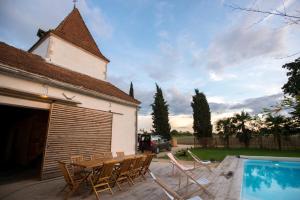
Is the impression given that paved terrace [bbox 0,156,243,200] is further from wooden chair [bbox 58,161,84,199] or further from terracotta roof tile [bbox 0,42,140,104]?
terracotta roof tile [bbox 0,42,140,104]

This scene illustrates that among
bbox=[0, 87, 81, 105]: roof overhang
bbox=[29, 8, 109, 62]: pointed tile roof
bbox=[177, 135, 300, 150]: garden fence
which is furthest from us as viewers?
bbox=[177, 135, 300, 150]: garden fence

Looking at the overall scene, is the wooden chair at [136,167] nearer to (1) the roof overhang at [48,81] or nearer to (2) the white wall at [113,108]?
(2) the white wall at [113,108]

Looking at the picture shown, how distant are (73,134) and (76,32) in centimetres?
835

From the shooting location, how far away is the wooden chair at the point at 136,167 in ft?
22.5

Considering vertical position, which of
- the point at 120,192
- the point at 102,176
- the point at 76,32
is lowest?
the point at 120,192

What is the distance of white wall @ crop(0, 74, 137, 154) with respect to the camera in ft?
23.3

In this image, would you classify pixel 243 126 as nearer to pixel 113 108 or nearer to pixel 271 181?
pixel 271 181

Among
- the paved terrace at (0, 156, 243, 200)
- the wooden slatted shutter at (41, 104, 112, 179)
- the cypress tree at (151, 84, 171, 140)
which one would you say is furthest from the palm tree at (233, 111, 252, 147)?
the wooden slatted shutter at (41, 104, 112, 179)

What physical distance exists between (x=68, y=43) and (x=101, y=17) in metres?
3.32

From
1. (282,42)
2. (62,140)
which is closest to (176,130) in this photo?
(62,140)

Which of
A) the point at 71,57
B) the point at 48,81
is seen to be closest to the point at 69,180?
the point at 48,81

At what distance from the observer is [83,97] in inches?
376

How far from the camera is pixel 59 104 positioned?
8.23 m

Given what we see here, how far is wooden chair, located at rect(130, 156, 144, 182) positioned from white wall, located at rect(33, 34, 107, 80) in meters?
A: 7.48
